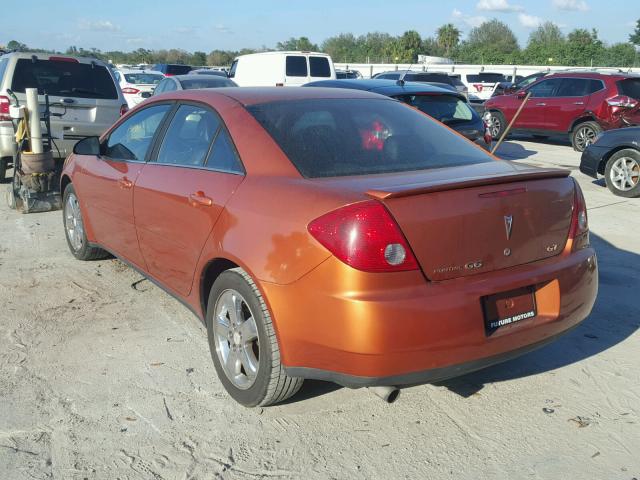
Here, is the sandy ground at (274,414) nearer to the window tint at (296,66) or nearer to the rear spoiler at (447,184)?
the rear spoiler at (447,184)

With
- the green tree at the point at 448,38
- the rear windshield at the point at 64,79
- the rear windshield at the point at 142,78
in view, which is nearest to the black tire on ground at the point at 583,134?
the rear windshield at the point at 64,79

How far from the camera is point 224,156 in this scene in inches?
147

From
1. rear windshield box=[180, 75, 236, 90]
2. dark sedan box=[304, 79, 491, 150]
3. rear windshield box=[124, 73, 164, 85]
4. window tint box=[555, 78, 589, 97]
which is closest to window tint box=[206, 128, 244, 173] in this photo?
dark sedan box=[304, 79, 491, 150]

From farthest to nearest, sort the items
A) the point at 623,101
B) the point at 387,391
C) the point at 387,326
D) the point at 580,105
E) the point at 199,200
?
the point at 580,105 < the point at 623,101 < the point at 199,200 < the point at 387,391 < the point at 387,326

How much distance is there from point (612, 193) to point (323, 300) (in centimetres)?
801

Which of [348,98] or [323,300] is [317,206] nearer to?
[323,300]

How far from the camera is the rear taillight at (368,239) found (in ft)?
9.24

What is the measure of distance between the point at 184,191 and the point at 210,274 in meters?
0.53

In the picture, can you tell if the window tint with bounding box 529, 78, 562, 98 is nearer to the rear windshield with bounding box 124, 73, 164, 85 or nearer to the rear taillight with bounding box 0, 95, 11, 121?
the rear taillight with bounding box 0, 95, 11, 121

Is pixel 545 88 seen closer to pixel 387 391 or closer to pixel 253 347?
pixel 253 347

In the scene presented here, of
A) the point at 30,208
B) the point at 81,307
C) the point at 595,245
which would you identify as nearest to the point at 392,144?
the point at 81,307

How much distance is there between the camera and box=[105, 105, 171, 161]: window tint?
466 centimetres

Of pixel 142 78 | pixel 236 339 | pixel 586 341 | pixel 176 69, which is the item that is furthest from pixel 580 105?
pixel 176 69

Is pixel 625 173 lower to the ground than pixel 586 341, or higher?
higher
